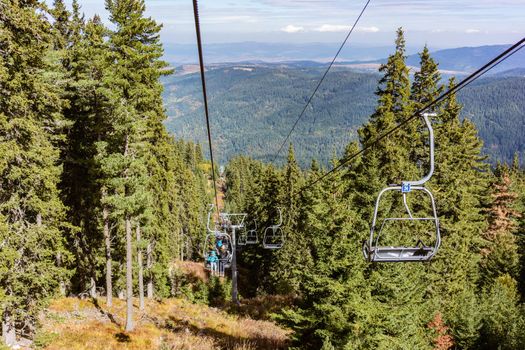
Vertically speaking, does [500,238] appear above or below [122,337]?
below

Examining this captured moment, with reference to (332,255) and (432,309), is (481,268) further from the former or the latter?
(332,255)

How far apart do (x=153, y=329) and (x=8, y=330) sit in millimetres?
8059

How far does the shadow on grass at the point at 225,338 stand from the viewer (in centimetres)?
2121

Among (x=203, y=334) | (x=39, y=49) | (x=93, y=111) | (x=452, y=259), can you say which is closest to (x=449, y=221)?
(x=452, y=259)

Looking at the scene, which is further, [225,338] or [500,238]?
[500,238]

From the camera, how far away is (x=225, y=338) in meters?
22.4

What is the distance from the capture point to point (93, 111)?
2420 centimetres

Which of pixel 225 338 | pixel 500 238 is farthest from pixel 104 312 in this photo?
pixel 500 238

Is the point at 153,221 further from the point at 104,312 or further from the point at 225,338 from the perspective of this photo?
the point at 225,338

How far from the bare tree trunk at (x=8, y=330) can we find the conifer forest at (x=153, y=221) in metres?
0.04

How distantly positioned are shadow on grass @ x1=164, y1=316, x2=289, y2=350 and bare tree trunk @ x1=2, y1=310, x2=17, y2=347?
28.0ft

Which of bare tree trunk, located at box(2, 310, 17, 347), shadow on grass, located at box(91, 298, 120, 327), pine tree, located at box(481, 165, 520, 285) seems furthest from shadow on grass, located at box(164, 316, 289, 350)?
pine tree, located at box(481, 165, 520, 285)

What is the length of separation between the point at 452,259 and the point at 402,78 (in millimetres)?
12925

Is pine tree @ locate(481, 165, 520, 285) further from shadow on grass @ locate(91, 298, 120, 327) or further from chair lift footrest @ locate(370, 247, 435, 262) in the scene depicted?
chair lift footrest @ locate(370, 247, 435, 262)
